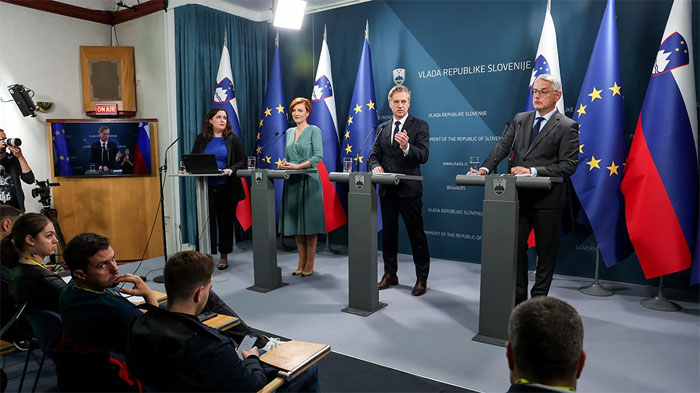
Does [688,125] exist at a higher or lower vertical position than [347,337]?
higher

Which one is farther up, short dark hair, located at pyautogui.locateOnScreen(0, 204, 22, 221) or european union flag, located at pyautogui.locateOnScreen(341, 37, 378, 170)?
european union flag, located at pyautogui.locateOnScreen(341, 37, 378, 170)

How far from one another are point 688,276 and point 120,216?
5857 millimetres

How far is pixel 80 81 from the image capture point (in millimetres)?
5777

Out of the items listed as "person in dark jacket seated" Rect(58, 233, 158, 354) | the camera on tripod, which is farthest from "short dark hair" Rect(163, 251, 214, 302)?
the camera on tripod

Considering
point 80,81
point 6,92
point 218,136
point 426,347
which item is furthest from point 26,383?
point 80,81

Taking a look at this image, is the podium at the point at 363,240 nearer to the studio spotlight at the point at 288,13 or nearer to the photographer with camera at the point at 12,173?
the studio spotlight at the point at 288,13

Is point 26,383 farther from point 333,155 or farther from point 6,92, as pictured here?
point 6,92

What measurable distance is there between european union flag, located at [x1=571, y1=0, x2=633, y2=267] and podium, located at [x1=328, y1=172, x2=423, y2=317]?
156cm

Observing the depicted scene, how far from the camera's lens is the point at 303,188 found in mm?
4305

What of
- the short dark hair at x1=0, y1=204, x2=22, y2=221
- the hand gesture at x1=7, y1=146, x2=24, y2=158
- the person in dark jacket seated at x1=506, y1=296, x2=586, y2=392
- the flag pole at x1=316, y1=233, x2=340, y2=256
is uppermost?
the hand gesture at x1=7, y1=146, x2=24, y2=158

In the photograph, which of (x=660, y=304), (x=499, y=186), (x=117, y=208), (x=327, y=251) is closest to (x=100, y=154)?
(x=117, y=208)

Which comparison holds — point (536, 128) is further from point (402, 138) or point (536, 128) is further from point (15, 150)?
point (15, 150)

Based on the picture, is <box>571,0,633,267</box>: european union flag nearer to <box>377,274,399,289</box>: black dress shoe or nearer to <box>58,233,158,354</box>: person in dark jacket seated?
<box>377,274,399,289</box>: black dress shoe

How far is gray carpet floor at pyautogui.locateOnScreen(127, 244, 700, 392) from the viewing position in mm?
2438
